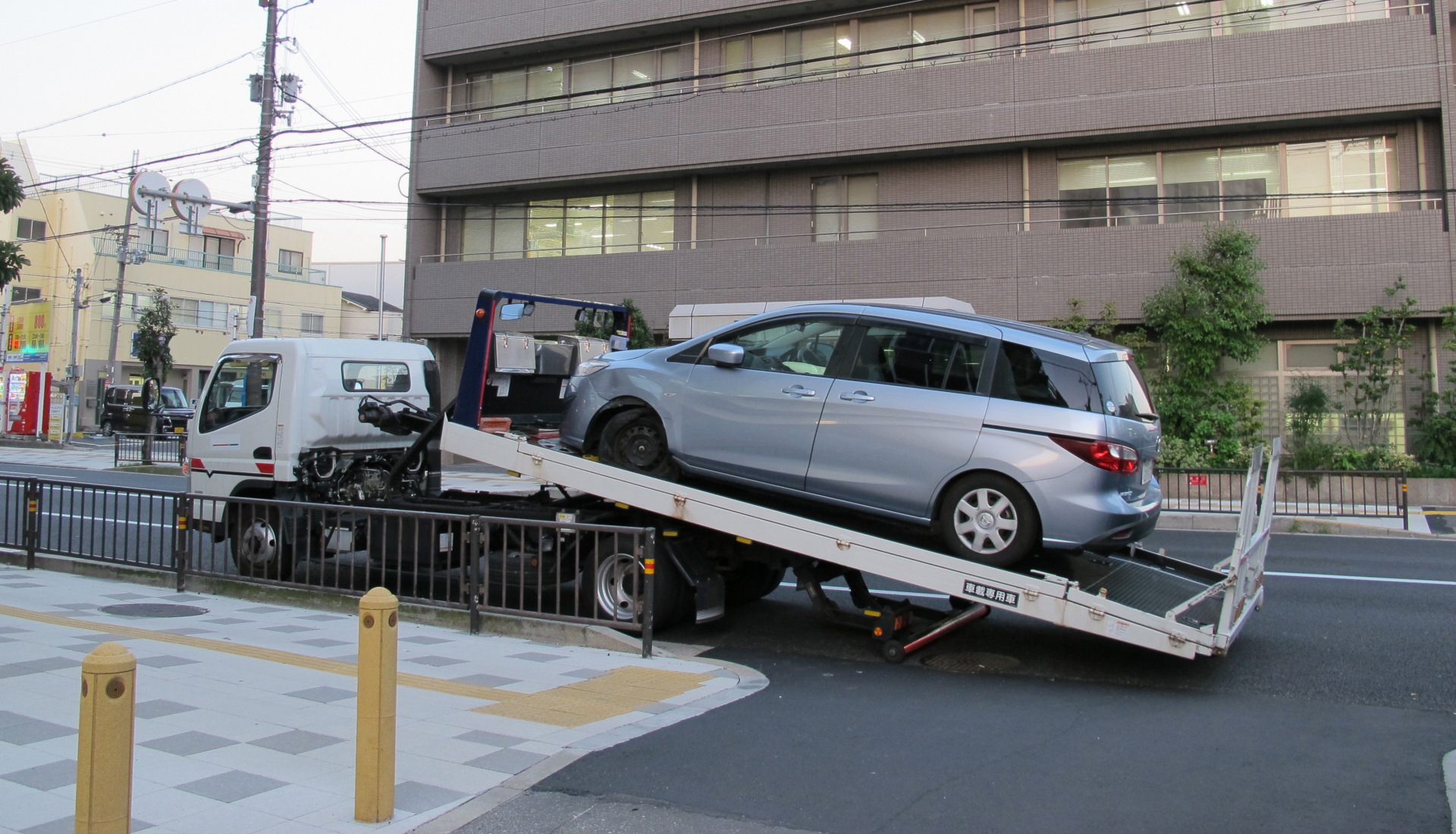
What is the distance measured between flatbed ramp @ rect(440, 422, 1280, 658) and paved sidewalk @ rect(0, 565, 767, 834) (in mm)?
1098

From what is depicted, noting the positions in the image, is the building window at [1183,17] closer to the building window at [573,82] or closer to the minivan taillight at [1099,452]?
the building window at [573,82]

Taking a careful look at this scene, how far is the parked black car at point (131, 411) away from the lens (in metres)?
36.1

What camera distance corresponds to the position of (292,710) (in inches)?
235

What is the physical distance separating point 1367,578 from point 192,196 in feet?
71.9

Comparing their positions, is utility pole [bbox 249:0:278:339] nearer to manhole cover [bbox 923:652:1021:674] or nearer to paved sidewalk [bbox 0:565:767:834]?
paved sidewalk [bbox 0:565:767:834]

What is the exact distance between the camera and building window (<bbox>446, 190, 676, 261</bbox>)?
26.8m

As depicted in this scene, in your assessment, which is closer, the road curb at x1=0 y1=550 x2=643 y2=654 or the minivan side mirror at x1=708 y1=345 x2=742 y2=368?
the minivan side mirror at x1=708 y1=345 x2=742 y2=368

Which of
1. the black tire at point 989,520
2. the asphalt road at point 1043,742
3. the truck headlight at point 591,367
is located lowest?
the asphalt road at point 1043,742

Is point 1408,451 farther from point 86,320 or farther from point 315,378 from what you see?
point 86,320

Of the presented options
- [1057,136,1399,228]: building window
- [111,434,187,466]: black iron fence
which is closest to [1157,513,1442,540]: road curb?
[1057,136,1399,228]: building window

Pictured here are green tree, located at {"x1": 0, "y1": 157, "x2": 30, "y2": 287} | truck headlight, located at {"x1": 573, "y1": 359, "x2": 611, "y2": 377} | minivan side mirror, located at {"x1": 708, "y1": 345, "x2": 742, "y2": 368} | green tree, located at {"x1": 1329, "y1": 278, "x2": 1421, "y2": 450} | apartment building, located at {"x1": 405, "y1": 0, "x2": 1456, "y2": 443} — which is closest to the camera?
minivan side mirror, located at {"x1": 708, "y1": 345, "x2": 742, "y2": 368}

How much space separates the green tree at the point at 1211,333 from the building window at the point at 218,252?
4887 cm

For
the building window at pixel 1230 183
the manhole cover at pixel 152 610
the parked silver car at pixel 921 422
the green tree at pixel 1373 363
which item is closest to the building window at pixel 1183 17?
the building window at pixel 1230 183

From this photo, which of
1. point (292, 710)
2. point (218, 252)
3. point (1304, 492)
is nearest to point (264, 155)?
point (292, 710)
